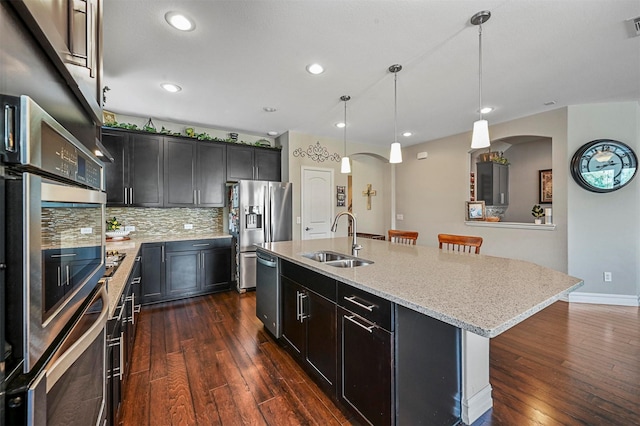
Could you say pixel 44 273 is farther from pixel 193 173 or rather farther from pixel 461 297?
pixel 193 173

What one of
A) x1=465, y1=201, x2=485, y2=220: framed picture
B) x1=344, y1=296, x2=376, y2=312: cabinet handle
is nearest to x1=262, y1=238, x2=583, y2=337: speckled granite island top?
x1=344, y1=296, x2=376, y2=312: cabinet handle

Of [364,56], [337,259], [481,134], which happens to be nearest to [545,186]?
[481,134]

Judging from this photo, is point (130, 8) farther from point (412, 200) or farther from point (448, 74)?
point (412, 200)

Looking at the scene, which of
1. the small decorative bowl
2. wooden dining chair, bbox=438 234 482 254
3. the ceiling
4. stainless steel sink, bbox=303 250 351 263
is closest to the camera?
the ceiling

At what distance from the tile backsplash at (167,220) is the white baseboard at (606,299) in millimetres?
5339

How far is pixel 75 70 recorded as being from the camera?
2.75ft

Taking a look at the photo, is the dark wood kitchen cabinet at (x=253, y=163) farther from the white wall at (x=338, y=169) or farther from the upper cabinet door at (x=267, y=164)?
the white wall at (x=338, y=169)

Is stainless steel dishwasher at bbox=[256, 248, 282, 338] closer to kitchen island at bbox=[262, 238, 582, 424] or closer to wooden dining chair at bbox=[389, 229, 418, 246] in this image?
kitchen island at bbox=[262, 238, 582, 424]

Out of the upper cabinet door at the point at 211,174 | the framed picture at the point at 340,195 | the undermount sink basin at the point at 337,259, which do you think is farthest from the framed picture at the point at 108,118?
the framed picture at the point at 340,195

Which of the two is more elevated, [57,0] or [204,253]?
[57,0]

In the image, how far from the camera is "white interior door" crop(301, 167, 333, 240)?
493 cm

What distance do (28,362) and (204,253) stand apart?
371 centimetres

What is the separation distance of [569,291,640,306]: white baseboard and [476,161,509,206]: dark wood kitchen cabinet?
2.13 m

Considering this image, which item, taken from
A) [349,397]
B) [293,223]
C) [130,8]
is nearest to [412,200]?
[293,223]
